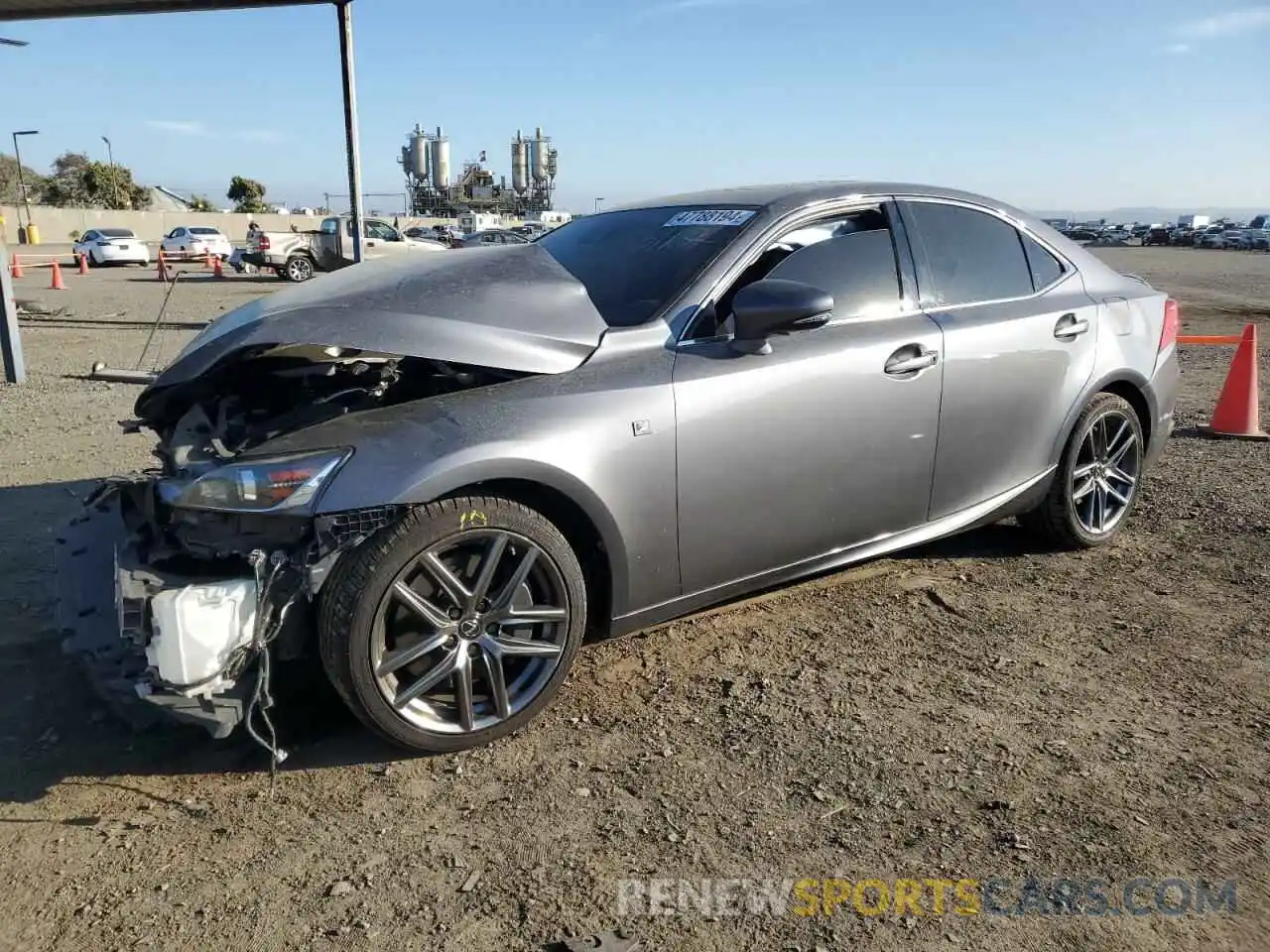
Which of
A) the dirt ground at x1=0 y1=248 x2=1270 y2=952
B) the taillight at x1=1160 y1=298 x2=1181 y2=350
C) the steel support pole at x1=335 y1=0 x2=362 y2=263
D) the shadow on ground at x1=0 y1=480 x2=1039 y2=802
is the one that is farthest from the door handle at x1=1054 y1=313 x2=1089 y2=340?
the steel support pole at x1=335 y1=0 x2=362 y2=263

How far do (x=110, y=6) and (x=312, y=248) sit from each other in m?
16.8

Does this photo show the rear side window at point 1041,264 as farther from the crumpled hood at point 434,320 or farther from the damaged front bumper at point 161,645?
the damaged front bumper at point 161,645

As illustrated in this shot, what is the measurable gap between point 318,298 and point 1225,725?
11.1ft

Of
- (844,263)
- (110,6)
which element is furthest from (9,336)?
(844,263)

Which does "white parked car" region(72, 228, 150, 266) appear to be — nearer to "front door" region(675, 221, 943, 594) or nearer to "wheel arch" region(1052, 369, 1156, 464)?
"front door" region(675, 221, 943, 594)

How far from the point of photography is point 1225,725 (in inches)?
126

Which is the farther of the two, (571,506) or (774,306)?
(774,306)

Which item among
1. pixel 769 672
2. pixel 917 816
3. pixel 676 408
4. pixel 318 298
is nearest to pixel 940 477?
pixel 769 672

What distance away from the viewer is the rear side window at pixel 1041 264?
4.51 metres

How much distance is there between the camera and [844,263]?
12.6 ft

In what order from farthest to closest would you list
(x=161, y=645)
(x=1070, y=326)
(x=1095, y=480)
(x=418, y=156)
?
1. (x=418, y=156)
2. (x=1095, y=480)
3. (x=1070, y=326)
4. (x=161, y=645)

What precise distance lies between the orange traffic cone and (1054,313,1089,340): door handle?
141 inches

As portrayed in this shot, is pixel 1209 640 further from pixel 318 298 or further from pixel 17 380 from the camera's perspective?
pixel 17 380

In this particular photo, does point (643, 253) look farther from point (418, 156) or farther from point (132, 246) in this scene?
point (418, 156)
